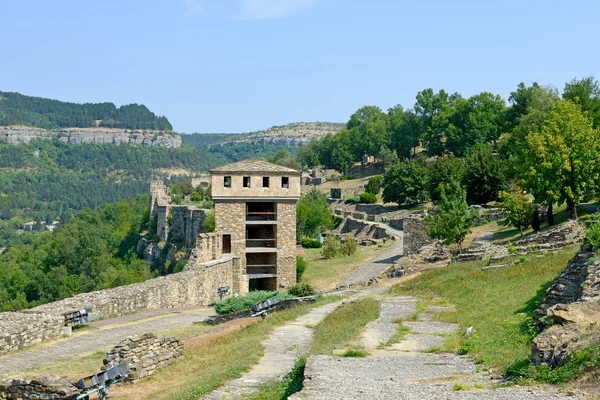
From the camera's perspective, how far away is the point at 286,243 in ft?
122

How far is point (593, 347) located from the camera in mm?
9758

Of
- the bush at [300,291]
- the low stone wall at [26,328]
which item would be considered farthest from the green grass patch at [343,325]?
the low stone wall at [26,328]

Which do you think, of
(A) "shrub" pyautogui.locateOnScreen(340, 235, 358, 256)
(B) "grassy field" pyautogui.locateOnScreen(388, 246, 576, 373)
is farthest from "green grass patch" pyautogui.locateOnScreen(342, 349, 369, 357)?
(A) "shrub" pyautogui.locateOnScreen(340, 235, 358, 256)

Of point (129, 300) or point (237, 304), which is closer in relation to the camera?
point (129, 300)

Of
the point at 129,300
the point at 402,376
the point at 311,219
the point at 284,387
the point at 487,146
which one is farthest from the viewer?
the point at 487,146

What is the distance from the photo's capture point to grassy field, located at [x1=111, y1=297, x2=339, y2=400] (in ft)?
42.9

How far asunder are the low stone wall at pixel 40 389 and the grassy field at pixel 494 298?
7252 mm

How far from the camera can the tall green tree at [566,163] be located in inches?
1272

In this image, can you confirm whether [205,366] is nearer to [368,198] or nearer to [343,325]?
[343,325]

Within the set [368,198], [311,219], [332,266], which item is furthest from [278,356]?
[368,198]

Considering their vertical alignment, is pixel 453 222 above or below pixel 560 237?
above

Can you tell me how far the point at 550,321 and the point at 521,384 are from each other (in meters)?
3.02

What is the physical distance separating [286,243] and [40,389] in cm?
2445

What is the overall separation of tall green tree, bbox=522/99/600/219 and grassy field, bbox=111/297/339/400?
17.7 metres
